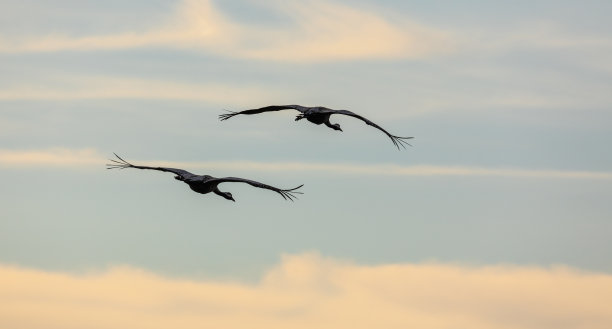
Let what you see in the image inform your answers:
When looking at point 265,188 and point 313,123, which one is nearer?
point 265,188

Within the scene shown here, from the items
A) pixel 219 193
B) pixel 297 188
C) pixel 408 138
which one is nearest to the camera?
pixel 297 188

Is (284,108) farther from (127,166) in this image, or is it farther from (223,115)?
(127,166)

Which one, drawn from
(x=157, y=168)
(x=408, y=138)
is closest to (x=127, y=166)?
(x=157, y=168)

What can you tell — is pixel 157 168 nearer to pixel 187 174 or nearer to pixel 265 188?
pixel 187 174

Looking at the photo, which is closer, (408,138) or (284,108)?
(408,138)

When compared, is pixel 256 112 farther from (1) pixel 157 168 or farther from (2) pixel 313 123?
(1) pixel 157 168

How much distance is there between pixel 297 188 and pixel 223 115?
2156cm

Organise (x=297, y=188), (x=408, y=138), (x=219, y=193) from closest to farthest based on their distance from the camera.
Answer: (x=297, y=188) → (x=408, y=138) → (x=219, y=193)

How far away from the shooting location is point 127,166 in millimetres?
93875

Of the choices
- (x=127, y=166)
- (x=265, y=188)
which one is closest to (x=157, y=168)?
(x=127, y=166)

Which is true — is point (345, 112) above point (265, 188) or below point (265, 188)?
above

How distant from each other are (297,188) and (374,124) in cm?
1407

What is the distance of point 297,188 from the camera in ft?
271

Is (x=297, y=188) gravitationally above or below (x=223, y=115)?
below
